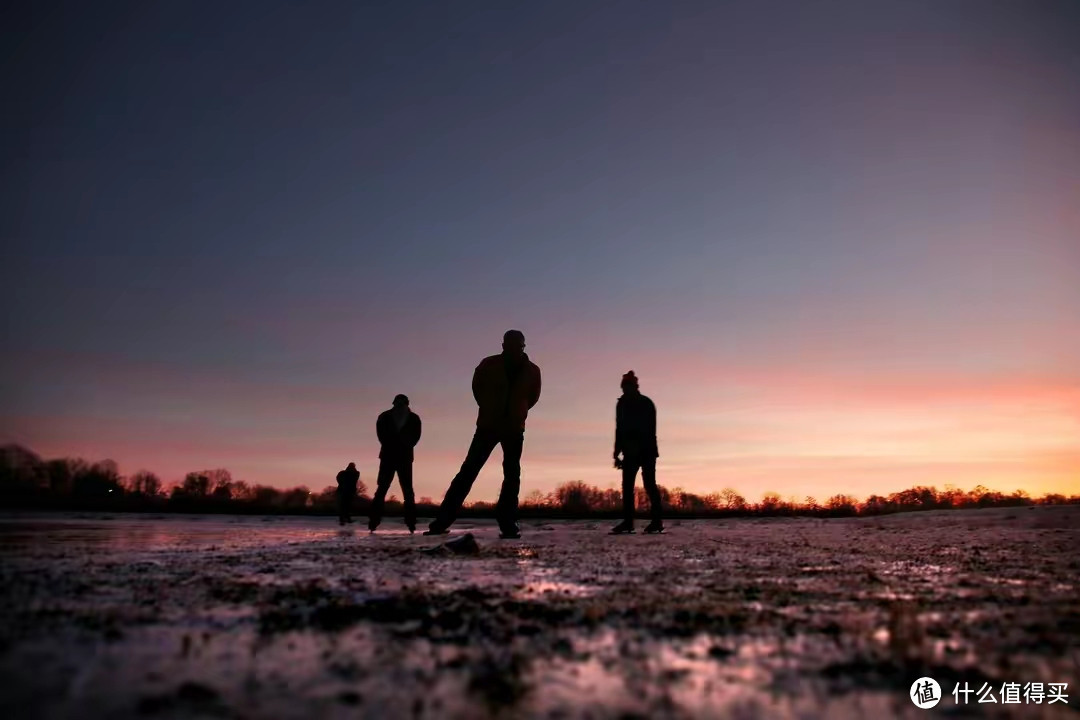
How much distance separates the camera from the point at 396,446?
42.9ft

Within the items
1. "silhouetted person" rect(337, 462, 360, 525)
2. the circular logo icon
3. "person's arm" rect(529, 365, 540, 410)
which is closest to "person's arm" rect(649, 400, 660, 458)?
"person's arm" rect(529, 365, 540, 410)

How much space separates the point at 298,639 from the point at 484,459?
24.5ft

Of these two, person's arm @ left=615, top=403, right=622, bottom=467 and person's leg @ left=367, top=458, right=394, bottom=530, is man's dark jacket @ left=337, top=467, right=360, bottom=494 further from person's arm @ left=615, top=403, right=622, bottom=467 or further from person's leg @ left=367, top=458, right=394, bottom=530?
person's arm @ left=615, top=403, right=622, bottom=467

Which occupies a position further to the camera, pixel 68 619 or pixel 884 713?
pixel 68 619

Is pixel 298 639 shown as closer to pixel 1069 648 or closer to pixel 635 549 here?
pixel 1069 648

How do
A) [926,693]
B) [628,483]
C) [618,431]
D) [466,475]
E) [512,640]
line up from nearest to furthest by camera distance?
[926,693] → [512,640] → [466,475] → [628,483] → [618,431]

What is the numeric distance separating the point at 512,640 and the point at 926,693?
4.25 feet

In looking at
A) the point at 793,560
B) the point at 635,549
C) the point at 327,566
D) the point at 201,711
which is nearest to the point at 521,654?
the point at 201,711

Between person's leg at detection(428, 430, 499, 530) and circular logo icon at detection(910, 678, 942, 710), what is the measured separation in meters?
8.06

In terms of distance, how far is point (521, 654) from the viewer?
2.27 metres

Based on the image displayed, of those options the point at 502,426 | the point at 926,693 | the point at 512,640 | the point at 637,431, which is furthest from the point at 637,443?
the point at 926,693

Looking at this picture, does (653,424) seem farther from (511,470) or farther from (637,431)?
(511,470)

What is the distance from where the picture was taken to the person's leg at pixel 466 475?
978 centimetres

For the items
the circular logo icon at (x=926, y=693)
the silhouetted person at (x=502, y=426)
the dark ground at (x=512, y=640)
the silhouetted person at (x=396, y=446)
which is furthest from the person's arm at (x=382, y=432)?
the circular logo icon at (x=926, y=693)
